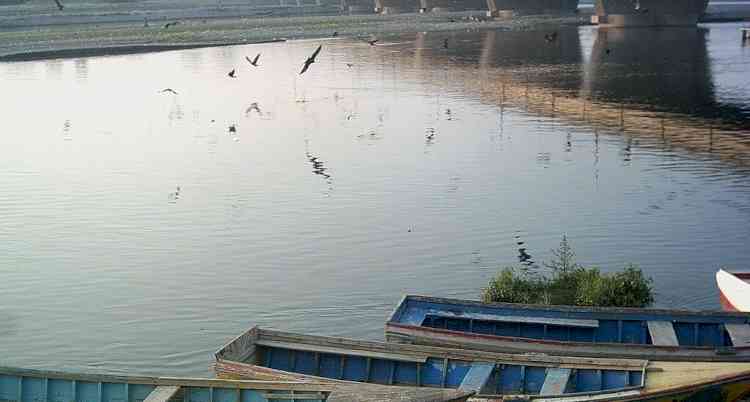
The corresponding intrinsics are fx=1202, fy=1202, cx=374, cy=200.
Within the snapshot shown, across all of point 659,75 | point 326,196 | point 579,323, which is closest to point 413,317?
point 579,323

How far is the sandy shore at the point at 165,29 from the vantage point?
104019mm

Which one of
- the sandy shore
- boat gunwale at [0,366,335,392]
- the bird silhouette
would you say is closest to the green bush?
boat gunwale at [0,366,335,392]

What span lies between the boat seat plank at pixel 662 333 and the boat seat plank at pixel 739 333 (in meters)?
0.86

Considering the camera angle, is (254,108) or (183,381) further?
(254,108)

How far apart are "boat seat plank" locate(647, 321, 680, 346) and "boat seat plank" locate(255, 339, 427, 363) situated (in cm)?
395

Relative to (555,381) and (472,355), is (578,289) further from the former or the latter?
(555,381)

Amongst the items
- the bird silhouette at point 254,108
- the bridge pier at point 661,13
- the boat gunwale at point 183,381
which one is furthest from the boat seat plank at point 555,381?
the bridge pier at point 661,13

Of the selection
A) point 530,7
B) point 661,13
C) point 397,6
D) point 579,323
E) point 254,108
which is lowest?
point 579,323

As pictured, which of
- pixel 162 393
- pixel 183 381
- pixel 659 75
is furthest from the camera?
pixel 659 75

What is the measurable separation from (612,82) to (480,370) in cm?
5466

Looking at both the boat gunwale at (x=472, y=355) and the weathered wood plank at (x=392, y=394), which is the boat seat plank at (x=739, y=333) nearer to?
the boat gunwale at (x=472, y=355)

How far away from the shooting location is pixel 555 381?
17.2 m

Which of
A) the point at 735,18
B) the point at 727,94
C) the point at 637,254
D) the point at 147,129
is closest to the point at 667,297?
the point at 637,254

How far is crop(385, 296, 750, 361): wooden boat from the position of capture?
60.8 feet
